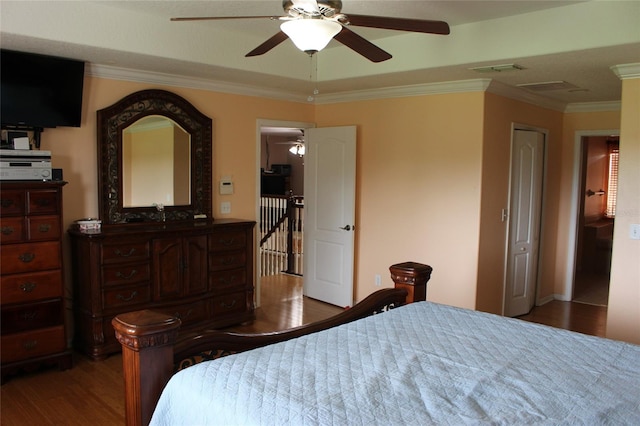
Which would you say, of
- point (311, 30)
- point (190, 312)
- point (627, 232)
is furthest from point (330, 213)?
point (311, 30)

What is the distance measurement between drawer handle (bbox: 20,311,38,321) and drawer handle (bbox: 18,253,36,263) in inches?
14.6

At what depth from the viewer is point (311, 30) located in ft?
7.76

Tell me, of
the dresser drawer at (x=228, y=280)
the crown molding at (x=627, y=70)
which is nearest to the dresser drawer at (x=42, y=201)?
the dresser drawer at (x=228, y=280)

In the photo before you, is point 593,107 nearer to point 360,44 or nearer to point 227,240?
A: point 360,44

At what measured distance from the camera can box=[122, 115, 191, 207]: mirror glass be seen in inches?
174

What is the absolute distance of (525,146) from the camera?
209 inches

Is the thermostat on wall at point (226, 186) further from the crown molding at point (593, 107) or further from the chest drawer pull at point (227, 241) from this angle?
the crown molding at point (593, 107)

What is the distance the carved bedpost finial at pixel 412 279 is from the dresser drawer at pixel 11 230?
2.55 m

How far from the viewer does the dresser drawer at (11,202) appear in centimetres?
339

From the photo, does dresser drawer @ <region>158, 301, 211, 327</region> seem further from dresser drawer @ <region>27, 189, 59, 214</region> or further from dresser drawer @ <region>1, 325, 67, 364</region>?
dresser drawer @ <region>27, 189, 59, 214</region>

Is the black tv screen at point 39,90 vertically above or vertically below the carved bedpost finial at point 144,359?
above

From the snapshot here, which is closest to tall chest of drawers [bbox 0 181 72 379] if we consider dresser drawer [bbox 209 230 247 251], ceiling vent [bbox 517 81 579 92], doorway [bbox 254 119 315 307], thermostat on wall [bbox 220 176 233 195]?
dresser drawer [bbox 209 230 247 251]

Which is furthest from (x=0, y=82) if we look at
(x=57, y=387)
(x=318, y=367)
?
(x=318, y=367)

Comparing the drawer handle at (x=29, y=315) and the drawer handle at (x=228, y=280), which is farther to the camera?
the drawer handle at (x=228, y=280)
